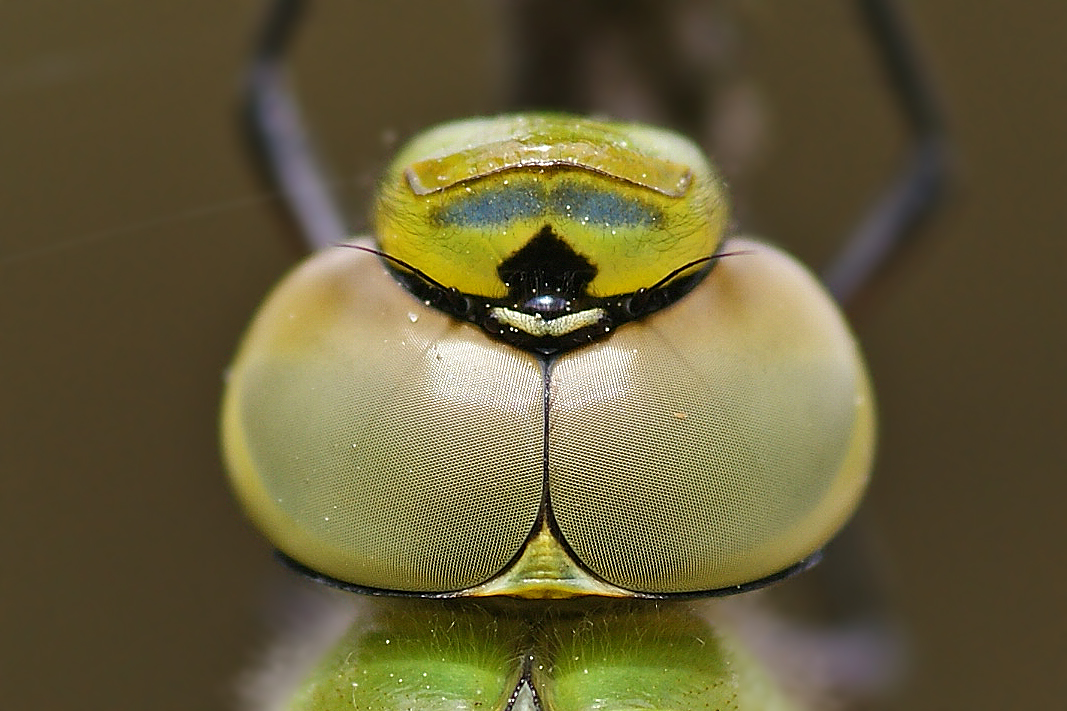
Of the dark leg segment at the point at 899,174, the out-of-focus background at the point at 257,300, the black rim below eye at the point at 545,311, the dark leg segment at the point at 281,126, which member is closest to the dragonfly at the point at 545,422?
the black rim below eye at the point at 545,311

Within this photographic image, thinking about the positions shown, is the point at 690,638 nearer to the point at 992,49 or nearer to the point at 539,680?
the point at 539,680

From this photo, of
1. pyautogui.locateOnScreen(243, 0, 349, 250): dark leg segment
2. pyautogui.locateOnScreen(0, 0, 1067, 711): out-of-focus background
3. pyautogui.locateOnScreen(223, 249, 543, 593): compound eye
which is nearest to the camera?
pyautogui.locateOnScreen(223, 249, 543, 593): compound eye

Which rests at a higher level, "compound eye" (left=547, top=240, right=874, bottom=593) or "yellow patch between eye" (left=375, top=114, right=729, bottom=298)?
"yellow patch between eye" (left=375, top=114, right=729, bottom=298)

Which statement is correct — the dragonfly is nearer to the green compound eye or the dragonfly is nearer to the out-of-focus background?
the green compound eye

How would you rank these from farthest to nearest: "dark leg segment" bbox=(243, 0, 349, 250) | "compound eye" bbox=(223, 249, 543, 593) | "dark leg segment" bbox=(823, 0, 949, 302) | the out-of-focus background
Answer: "dark leg segment" bbox=(823, 0, 949, 302) → "dark leg segment" bbox=(243, 0, 349, 250) → the out-of-focus background → "compound eye" bbox=(223, 249, 543, 593)

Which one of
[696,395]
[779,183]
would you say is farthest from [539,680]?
[779,183]

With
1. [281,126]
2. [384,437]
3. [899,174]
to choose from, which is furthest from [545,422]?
[899,174]

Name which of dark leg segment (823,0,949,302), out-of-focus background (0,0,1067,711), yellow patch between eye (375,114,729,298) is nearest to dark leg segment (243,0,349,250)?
out-of-focus background (0,0,1067,711)
